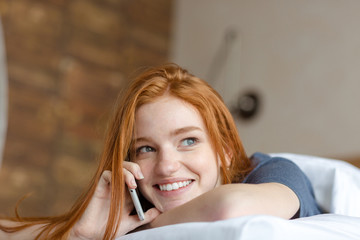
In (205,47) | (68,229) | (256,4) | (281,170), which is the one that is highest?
(256,4)

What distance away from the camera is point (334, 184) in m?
1.18

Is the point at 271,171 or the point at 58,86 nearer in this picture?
the point at 271,171

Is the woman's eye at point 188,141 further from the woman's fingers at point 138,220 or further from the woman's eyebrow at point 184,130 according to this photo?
the woman's fingers at point 138,220

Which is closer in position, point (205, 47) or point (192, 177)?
point (192, 177)

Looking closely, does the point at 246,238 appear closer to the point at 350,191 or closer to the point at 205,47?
the point at 350,191

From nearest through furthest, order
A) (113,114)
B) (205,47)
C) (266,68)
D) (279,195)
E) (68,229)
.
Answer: (279,195) → (68,229) → (113,114) → (266,68) → (205,47)

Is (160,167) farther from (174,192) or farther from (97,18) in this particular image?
(97,18)

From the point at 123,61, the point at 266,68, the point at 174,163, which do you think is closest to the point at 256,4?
the point at 266,68

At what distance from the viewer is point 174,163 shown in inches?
39.6

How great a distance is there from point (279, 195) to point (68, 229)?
16.3 inches

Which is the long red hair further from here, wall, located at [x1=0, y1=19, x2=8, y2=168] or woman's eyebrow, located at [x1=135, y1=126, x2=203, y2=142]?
wall, located at [x1=0, y1=19, x2=8, y2=168]

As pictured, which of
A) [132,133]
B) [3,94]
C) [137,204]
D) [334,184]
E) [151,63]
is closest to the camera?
[137,204]

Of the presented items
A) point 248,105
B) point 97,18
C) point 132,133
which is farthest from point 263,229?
point 97,18

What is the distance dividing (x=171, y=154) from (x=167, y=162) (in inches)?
0.9
